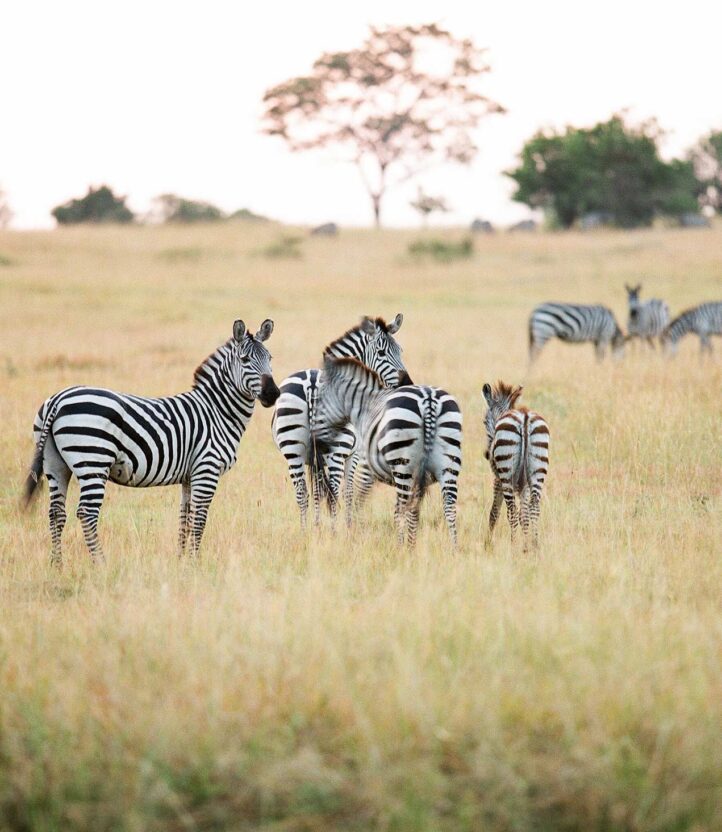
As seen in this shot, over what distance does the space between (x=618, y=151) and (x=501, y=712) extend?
58.3 metres

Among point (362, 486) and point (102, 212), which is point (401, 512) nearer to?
point (362, 486)

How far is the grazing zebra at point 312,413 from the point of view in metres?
9.09

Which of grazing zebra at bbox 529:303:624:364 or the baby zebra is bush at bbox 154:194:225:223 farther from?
the baby zebra

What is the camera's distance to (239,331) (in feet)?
26.9

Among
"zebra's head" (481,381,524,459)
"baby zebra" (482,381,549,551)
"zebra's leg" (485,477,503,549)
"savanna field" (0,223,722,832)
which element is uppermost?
"zebra's head" (481,381,524,459)

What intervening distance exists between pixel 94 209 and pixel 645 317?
49.8 metres

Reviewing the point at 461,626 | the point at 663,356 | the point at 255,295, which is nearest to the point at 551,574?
the point at 461,626

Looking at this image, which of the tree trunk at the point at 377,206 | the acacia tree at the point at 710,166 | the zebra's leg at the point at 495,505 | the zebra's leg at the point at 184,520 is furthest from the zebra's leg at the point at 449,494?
the acacia tree at the point at 710,166

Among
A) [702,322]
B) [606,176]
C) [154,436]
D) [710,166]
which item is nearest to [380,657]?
[154,436]

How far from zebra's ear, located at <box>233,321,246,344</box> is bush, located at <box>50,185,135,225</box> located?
59535 millimetres

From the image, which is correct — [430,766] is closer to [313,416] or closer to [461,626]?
[461,626]

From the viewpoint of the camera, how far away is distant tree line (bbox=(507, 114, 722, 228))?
5847 cm

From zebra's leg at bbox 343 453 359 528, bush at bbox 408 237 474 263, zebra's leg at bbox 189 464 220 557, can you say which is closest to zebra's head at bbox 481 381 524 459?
zebra's leg at bbox 343 453 359 528

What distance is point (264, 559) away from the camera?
7492mm
